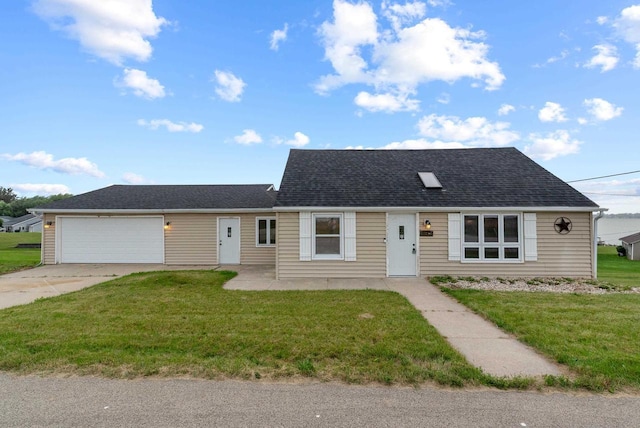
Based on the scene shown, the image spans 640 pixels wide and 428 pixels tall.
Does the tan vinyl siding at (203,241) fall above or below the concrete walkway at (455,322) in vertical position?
above

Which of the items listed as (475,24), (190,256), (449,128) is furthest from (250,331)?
(449,128)

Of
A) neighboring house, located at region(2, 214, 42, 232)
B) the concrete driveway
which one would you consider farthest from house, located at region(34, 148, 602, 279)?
neighboring house, located at region(2, 214, 42, 232)

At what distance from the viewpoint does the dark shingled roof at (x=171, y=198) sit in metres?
12.9

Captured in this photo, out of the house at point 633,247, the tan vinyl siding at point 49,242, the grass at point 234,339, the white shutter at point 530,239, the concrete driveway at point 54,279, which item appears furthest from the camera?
the house at point 633,247

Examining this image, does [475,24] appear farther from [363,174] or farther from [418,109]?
[363,174]

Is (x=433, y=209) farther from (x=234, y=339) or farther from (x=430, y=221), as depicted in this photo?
(x=234, y=339)

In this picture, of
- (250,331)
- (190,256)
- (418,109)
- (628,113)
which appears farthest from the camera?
(418,109)

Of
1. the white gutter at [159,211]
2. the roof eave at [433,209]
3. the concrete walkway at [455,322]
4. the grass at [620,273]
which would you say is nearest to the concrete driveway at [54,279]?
the white gutter at [159,211]

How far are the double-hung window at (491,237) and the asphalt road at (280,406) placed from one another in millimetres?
6992

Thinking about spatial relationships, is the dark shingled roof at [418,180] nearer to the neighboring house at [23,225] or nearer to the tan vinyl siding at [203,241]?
the tan vinyl siding at [203,241]

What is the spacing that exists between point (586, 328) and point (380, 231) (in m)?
5.43

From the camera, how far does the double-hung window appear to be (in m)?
9.55

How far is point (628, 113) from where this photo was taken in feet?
→ 49.0

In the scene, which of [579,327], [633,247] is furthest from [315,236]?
[633,247]
